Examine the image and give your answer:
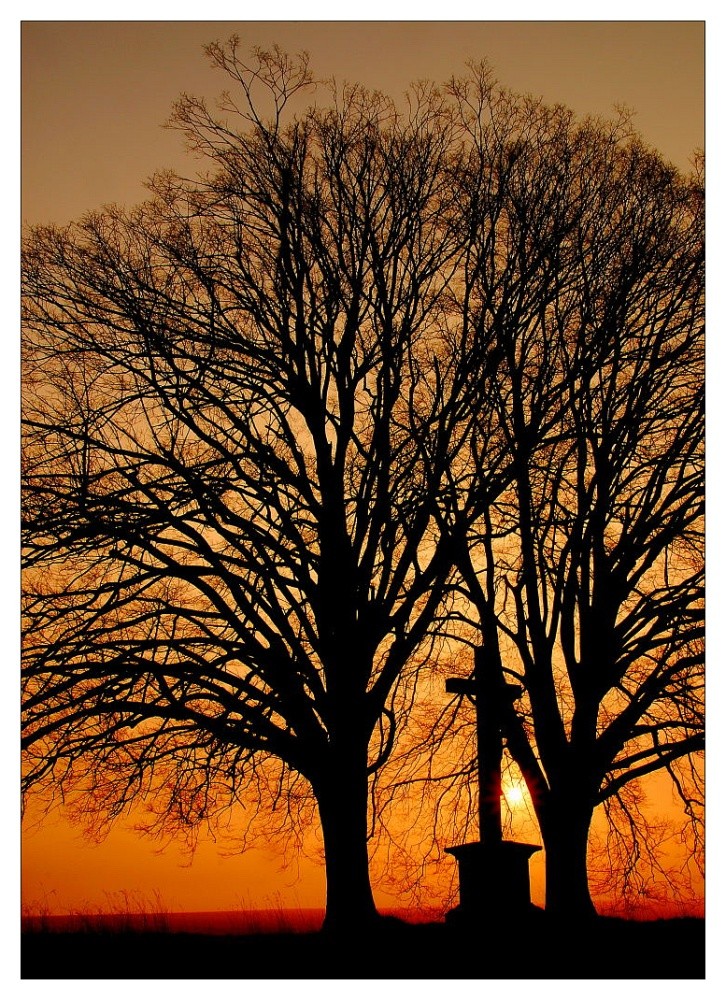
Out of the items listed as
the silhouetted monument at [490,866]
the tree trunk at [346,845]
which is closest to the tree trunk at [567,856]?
the silhouetted monument at [490,866]

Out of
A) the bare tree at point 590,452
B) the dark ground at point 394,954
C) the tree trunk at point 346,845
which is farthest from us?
the bare tree at point 590,452

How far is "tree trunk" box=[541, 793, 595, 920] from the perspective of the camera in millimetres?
13320

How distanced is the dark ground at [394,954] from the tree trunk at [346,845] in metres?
0.63

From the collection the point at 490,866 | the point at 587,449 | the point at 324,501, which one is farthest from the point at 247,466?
the point at 490,866

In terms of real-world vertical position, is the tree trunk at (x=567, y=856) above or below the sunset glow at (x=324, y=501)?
below

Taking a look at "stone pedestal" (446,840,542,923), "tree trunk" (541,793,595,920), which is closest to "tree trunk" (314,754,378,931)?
"stone pedestal" (446,840,542,923)

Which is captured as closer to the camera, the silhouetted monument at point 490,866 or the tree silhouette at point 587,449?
the silhouetted monument at point 490,866

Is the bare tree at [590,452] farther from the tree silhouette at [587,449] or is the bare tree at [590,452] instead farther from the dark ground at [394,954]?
the dark ground at [394,954]

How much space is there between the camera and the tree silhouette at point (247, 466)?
12648mm

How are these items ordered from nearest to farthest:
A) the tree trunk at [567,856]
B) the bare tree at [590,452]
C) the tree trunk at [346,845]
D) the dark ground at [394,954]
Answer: the dark ground at [394,954] → the tree trunk at [346,845] → the tree trunk at [567,856] → the bare tree at [590,452]

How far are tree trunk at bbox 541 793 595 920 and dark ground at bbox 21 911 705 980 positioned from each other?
167cm

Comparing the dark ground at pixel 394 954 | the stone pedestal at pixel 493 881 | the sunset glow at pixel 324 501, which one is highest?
the sunset glow at pixel 324 501

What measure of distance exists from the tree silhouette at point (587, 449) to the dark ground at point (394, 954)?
260 centimetres

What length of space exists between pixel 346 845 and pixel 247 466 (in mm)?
4418
